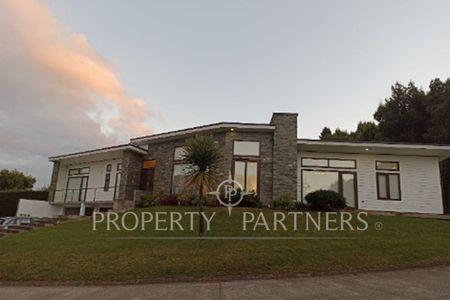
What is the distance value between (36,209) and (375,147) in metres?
24.2

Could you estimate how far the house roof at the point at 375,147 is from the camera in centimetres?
1822

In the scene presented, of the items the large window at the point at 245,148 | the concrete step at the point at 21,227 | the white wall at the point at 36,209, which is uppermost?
the large window at the point at 245,148

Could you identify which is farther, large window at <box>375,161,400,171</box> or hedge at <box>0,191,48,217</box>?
hedge at <box>0,191,48,217</box>

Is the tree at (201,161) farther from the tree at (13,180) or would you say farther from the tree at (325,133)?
the tree at (13,180)

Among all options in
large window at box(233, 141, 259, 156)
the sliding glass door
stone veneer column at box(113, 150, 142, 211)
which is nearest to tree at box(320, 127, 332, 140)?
large window at box(233, 141, 259, 156)

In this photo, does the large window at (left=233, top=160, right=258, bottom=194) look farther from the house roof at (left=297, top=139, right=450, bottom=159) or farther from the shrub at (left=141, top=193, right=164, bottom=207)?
the shrub at (left=141, top=193, right=164, bottom=207)

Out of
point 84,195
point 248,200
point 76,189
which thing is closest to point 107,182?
point 84,195

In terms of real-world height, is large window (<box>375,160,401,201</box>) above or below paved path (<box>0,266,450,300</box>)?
above

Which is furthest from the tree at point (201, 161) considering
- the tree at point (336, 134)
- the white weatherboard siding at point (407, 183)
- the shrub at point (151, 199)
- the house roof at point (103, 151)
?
the tree at point (336, 134)

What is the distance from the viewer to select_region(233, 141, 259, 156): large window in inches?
741

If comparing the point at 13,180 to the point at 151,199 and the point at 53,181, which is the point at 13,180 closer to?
the point at 53,181

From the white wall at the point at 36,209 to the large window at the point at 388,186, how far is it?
23.1 metres

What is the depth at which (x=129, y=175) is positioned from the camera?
21.8 m

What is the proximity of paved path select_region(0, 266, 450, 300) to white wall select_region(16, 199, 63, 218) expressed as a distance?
60.7ft
